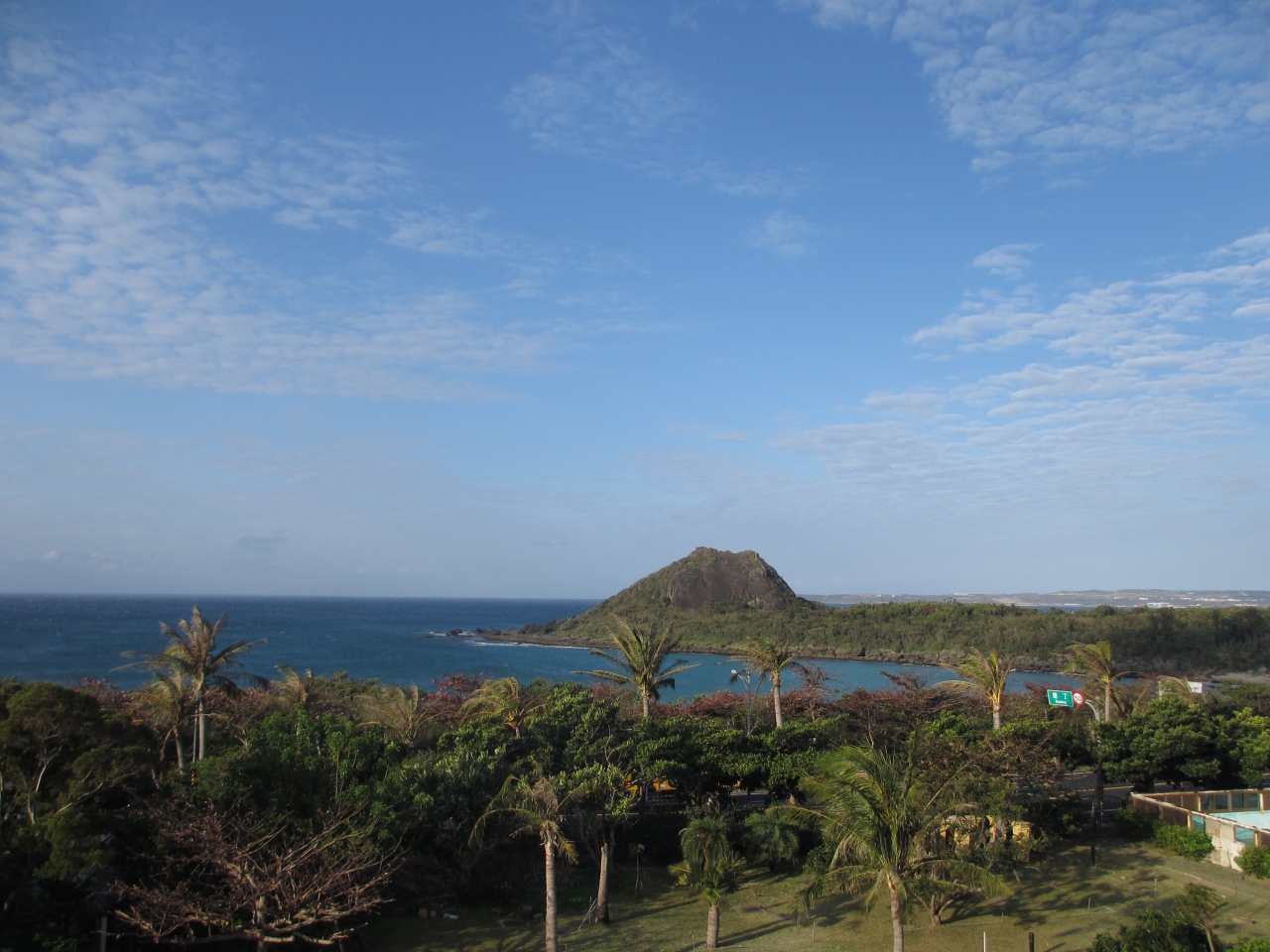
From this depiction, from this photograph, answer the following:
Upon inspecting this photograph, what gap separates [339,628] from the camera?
524ft

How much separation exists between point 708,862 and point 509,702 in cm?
1072

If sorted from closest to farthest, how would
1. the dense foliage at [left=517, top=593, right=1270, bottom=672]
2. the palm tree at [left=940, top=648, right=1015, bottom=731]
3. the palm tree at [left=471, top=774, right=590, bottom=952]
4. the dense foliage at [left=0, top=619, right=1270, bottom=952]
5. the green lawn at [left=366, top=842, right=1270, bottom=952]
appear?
the dense foliage at [left=0, top=619, right=1270, bottom=952] < the palm tree at [left=471, top=774, right=590, bottom=952] < the green lawn at [left=366, top=842, right=1270, bottom=952] < the palm tree at [left=940, top=648, right=1015, bottom=731] < the dense foliage at [left=517, top=593, right=1270, bottom=672]

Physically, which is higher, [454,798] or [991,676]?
[991,676]

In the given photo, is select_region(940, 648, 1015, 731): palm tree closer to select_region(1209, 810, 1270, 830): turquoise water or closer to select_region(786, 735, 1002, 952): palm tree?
select_region(1209, 810, 1270, 830): turquoise water

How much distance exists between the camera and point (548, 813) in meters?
17.8

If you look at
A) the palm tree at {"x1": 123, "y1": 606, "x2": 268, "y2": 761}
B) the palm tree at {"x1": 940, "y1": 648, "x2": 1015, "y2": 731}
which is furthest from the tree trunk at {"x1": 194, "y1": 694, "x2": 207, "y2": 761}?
the palm tree at {"x1": 940, "y1": 648, "x2": 1015, "y2": 731}

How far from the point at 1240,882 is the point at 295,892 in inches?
963

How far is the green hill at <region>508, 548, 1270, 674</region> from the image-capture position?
98.4m

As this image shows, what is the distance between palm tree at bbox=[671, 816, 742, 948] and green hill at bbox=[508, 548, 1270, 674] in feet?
223

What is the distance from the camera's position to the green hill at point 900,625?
98375 millimetres

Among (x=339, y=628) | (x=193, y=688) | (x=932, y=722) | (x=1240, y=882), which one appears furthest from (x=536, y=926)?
(x=339, y=628)

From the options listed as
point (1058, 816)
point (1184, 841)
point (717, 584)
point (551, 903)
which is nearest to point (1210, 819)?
point (1184, 841)

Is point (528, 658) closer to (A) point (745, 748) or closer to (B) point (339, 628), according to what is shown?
(B) point (339, 628)

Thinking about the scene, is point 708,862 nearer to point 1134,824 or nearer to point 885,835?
point 885,835
